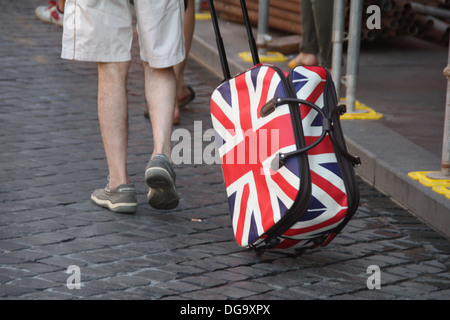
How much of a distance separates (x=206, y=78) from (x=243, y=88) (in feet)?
12.7

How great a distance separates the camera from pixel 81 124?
5.93m

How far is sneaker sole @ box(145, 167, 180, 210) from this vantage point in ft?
13.5

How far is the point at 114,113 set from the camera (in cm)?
430

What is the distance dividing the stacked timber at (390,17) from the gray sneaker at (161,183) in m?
3.56

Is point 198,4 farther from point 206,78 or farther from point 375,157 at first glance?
point 375,157

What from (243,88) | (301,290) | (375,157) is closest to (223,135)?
(243,88)

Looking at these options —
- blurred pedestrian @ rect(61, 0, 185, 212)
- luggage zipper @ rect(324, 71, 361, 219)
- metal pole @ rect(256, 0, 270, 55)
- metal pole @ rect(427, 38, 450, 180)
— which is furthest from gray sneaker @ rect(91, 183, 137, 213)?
metal pole @ rect(256, 0, 270, 55)

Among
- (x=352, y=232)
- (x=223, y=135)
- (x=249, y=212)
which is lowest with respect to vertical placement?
(x=352, y=232)

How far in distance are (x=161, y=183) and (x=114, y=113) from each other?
434 millimetres

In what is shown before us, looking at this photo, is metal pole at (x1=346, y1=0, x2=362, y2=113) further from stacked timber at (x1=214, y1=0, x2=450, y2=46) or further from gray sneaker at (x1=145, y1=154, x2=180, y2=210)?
gray sneaker at (x1=145, y1=154, x2=180, y2=210)

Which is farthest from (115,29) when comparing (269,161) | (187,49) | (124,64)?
(187,49)
